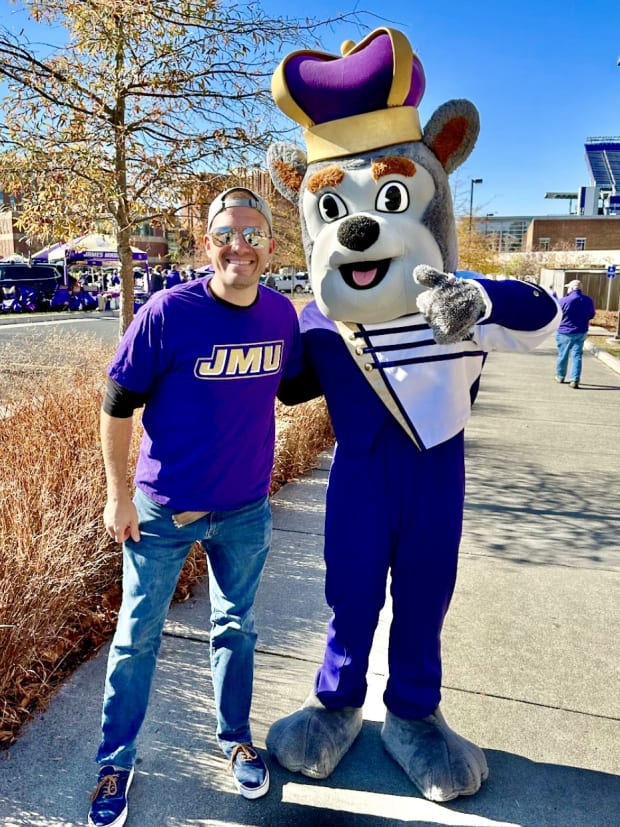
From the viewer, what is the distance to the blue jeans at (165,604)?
2004 millimetres

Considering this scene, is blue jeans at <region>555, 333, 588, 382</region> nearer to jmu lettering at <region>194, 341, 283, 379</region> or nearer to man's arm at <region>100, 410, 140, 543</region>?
jmu lettering at <region>194, 341, 283, 379</region>

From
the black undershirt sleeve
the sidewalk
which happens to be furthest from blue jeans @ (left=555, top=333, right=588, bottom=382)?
the black undershirt sleeve

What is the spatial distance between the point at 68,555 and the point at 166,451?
1.07m

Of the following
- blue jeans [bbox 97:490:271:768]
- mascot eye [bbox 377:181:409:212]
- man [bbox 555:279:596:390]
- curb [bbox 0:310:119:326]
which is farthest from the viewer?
curb [bbox 0:310:119:326]

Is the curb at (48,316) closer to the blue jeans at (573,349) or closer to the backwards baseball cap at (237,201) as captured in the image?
the blue jeans at (573,349)

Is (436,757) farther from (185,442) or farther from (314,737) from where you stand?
(185,442)

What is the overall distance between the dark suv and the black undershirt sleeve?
75.3ft

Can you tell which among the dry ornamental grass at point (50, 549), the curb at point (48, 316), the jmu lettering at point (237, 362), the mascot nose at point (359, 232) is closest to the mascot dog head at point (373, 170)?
the mascot nose at point (359, 232)

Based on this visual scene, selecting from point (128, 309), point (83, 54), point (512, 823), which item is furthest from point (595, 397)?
point (512, 823)

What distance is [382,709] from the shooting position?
2.63 m

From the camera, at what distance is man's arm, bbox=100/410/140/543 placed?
6.48 ft

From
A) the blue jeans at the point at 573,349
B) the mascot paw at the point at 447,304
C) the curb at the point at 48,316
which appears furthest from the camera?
the curb at the point at 48,316

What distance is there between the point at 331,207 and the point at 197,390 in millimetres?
755

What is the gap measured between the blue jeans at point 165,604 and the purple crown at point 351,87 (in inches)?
48.2
